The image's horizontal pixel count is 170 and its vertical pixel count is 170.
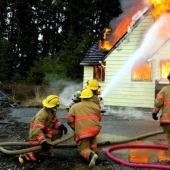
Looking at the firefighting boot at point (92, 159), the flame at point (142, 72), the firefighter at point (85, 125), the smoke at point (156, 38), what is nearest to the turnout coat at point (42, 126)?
the firefighter at point (85, 125)

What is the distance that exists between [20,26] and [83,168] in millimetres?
35599

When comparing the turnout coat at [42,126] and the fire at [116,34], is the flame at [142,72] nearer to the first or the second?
the fire at [116,34]

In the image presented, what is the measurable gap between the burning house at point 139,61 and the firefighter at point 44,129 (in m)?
9.05

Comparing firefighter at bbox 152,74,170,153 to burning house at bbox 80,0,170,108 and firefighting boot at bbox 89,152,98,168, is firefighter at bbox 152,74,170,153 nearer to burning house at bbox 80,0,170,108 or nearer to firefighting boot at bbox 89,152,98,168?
firefighting boot at bbox 89,152,98,168

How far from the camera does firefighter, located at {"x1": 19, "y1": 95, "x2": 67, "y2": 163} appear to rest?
588 cm

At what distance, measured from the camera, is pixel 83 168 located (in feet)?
18.4

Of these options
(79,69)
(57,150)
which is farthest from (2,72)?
(57,150)

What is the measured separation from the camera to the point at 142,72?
53.5 feet

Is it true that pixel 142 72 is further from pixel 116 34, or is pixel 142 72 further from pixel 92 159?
pixel 92 159

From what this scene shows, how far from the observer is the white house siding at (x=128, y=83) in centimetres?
1609

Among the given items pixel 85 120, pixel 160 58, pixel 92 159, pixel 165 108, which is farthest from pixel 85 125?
pixel 160 58

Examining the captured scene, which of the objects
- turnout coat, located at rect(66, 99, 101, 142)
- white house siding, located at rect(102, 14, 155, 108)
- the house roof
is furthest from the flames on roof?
turnout coat, located at rect(66, 99, 101, 142)

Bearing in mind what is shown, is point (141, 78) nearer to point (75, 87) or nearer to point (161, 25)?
point (161, 25)

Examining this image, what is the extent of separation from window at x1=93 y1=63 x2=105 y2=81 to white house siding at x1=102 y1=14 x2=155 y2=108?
0.67 metres
